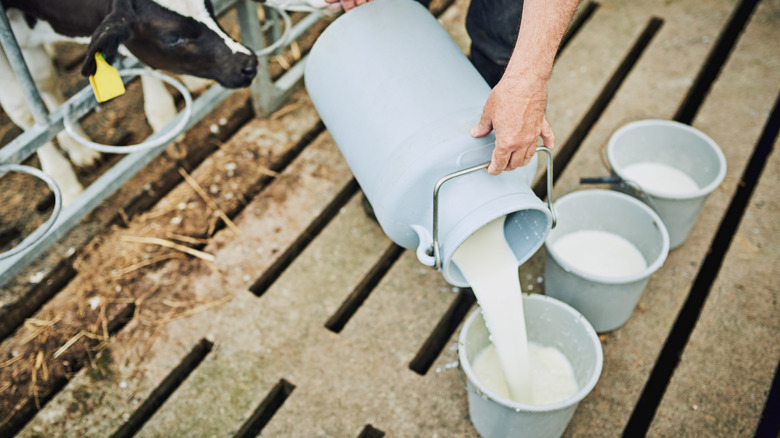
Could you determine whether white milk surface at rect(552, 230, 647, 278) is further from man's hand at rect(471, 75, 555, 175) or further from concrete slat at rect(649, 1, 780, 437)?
man's hand at rect(471, 75, 555, 175)

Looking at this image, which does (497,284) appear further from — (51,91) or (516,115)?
(51,91)

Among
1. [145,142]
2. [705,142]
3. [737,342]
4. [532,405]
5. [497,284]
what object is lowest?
[737,342]

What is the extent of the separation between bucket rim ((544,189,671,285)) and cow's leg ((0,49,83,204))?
1536mm

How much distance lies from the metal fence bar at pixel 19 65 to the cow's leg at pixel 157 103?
0.60 meters

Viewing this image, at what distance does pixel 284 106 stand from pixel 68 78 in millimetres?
852

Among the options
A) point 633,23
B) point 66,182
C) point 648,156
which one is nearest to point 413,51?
point 648,156

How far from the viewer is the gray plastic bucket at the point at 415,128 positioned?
1346 millimetres

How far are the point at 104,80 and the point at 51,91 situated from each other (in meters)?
0.67

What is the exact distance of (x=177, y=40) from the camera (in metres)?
1.78

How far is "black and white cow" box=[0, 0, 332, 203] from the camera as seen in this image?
1706mm

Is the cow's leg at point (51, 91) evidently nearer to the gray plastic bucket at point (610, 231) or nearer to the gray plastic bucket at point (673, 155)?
the gray plastic bucket at point (610, 231)

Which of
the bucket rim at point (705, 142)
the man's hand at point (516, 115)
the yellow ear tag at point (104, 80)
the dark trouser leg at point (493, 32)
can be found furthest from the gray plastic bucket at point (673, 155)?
the yellow ear tag at point (104, 80)

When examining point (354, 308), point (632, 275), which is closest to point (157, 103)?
point (354, 308)

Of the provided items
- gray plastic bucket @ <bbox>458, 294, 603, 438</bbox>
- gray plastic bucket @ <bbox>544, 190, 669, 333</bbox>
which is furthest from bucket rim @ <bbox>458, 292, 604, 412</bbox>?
gray plastic bucket @ <bbox>544, 190, 669, 333</bbox>
